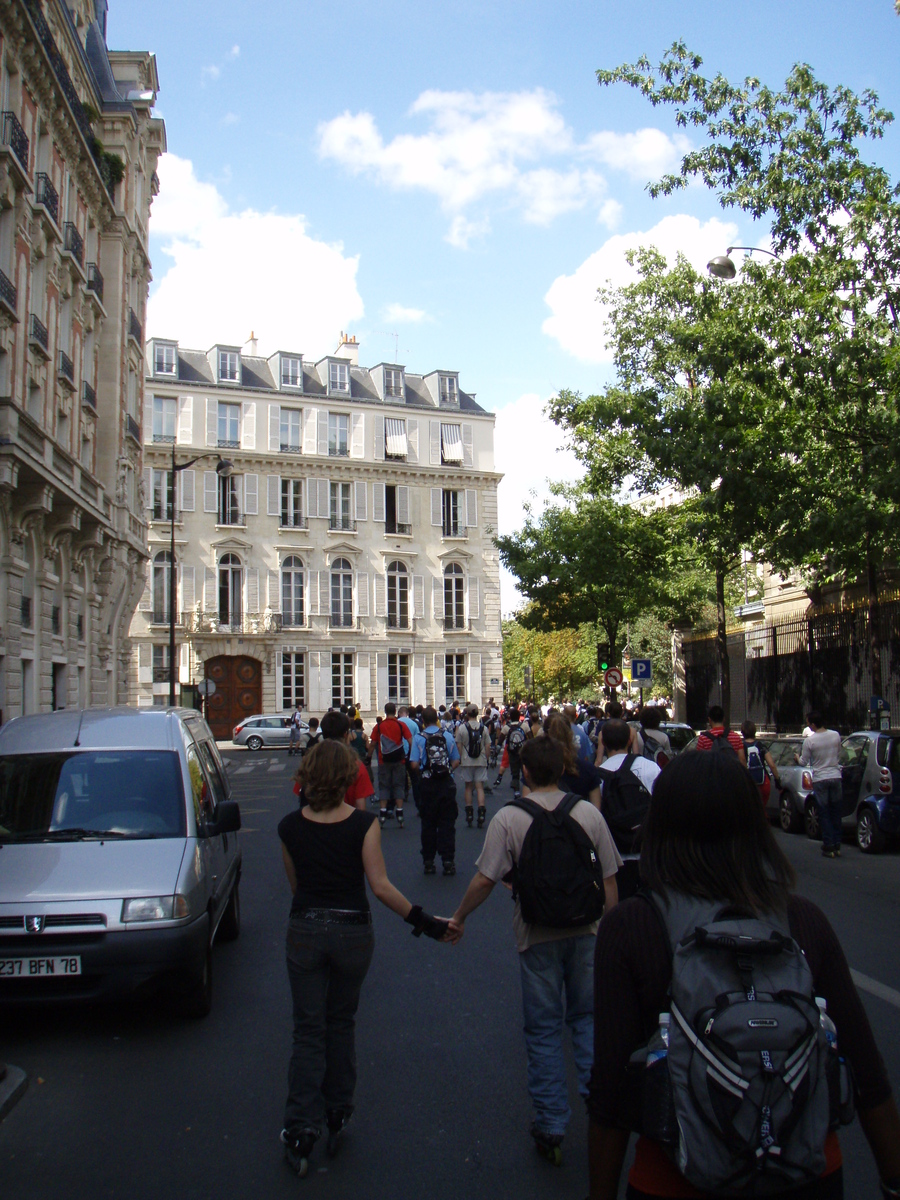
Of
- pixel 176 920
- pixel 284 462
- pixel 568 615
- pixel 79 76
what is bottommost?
pixel 176 920

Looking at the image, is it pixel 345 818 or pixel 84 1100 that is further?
pixel 84 1100

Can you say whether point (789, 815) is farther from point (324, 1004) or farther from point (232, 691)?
point (232, 691)

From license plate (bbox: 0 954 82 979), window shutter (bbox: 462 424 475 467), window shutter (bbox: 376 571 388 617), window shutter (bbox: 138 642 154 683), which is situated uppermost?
window shutter (bbox: 462 424 475 467)

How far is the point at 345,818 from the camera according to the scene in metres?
4.62

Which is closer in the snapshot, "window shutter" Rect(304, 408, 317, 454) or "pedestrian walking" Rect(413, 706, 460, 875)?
"pedestrian walking" Rect(413, 706, 460, 875)

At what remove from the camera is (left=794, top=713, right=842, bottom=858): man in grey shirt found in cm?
1304

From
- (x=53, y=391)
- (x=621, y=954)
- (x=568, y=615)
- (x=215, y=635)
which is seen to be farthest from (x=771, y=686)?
(x=215, y=635)

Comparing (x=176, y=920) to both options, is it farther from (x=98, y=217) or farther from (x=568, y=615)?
(x=568, y=615)

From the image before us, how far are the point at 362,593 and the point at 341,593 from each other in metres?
1.04

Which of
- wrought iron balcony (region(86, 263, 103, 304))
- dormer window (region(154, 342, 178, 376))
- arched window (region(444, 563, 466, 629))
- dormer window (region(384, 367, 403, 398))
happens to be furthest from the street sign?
dormer window (region(154, 342, 178, 376))

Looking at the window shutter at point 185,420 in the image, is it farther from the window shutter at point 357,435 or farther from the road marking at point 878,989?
the road marking at point 878,989

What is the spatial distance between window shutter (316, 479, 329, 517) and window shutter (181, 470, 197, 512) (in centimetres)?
604

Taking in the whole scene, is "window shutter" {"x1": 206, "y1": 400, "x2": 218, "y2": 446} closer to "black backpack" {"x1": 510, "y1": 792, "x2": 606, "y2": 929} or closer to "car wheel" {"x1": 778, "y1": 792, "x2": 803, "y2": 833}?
"car wheel" {"x1": 778, "y1": 792, "x2": 803, "y2": 833}

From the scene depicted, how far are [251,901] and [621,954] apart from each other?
871 centimetres
